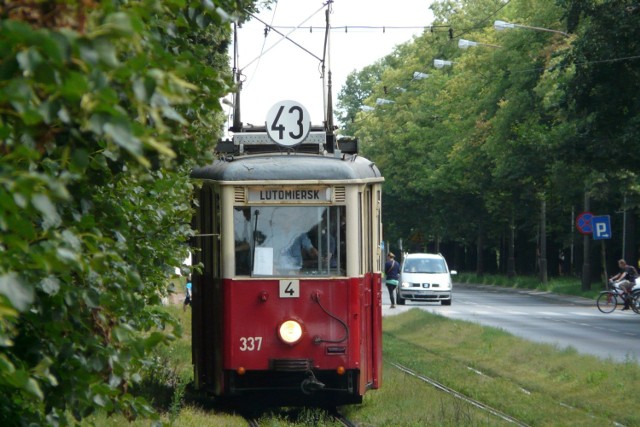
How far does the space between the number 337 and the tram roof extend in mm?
1544

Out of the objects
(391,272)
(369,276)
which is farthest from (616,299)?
(369,276)

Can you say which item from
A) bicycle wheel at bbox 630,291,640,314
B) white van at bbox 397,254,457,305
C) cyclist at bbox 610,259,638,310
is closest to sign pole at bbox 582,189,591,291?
white van at bbox 397,254,457,305

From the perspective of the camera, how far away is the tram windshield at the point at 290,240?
13.1m

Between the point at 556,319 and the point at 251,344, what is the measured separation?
990 inches

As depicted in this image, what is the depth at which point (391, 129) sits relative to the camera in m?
88.5

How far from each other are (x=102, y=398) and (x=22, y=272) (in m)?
1.43

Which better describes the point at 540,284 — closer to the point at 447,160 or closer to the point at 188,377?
the point at 447,160

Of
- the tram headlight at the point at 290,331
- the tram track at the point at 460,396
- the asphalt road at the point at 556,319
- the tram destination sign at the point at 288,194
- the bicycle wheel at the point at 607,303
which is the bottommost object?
the tram track at the point at 460,396

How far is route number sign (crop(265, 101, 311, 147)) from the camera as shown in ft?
45.5

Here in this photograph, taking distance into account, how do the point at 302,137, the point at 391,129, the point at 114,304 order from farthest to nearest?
the point at 391,129
the point at 302,137
the point at 114,304

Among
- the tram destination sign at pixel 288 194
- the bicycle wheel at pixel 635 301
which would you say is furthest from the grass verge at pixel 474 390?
the bicycle wheel at pixel 635 301

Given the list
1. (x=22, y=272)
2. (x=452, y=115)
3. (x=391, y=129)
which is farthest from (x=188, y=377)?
(x=391, y=129)

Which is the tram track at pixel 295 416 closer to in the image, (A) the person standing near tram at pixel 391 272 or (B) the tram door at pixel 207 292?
(B) the tram door at pixel 207 292

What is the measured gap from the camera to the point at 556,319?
37125 mm
